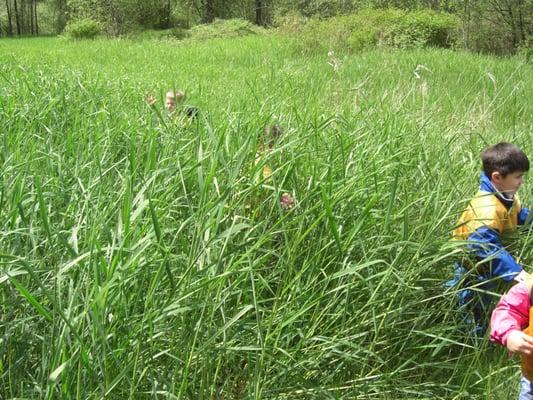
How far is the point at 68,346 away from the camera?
172 cm

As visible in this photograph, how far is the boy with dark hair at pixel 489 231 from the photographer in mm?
2371

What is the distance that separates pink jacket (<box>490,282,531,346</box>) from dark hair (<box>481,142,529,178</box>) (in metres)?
0.71

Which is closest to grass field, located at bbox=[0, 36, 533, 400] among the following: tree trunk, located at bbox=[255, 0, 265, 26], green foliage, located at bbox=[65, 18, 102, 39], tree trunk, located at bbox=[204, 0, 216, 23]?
green foliage, located at bbox=[65, 18, 102, 39]

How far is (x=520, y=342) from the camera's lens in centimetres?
190

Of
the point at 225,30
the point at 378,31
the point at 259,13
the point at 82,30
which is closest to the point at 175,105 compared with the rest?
the point at 378,31

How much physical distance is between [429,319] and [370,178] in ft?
2.10

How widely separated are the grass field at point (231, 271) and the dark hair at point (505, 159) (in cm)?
16

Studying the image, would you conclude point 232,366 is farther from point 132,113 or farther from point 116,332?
point 132,113

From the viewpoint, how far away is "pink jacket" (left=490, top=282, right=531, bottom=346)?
79.5 inches

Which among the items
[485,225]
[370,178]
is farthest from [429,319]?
[370,178]

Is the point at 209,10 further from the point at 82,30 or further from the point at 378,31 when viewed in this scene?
the point at 378,31

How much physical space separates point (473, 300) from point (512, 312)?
0.41m

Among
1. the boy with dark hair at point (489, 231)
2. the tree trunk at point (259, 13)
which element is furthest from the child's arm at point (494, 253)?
the tree trunk at point (259, 13)

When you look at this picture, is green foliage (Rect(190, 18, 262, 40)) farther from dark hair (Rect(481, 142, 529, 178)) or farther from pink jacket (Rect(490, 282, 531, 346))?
pink jacket (Rect(490, 282, 531, 346))
